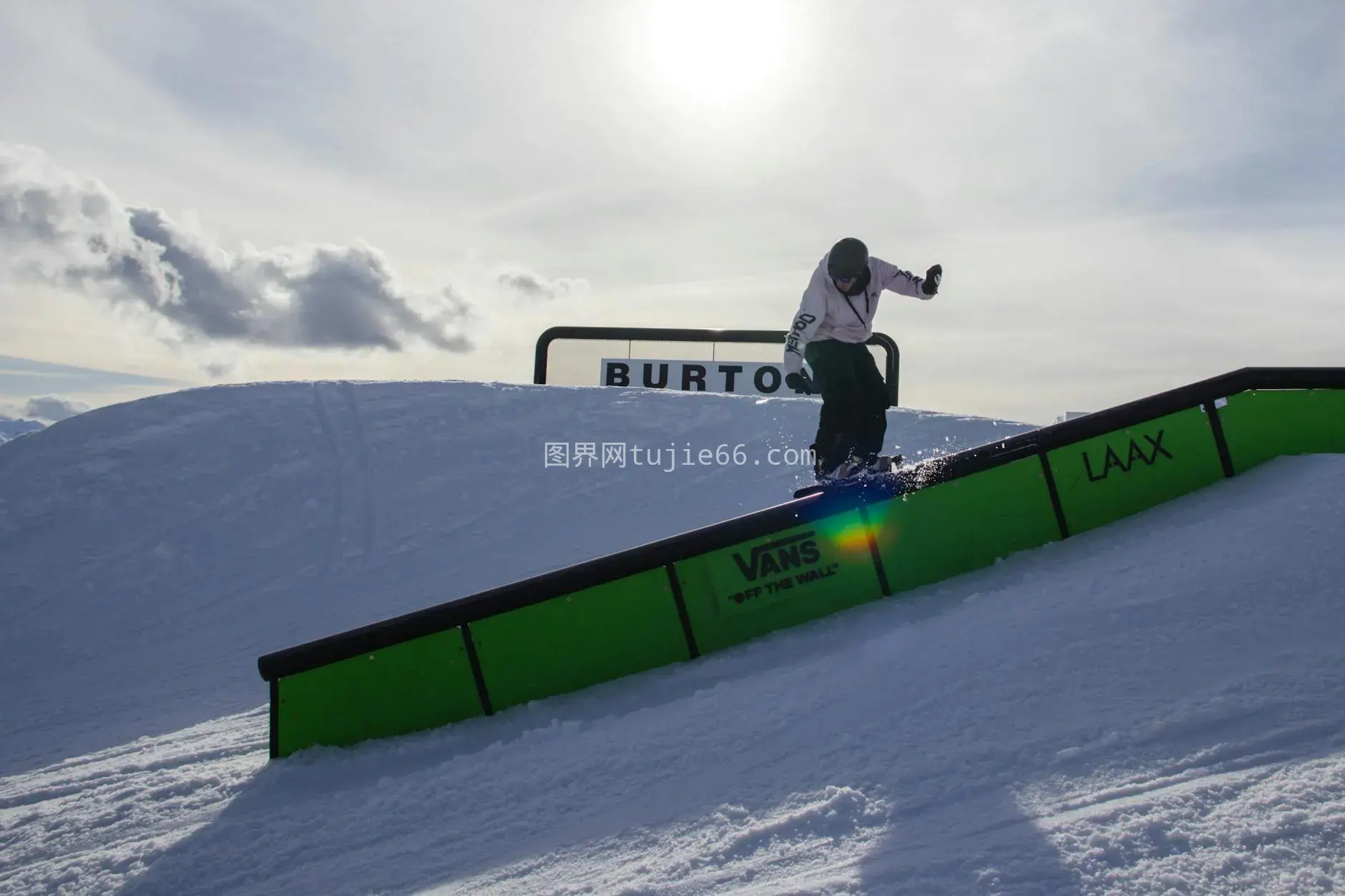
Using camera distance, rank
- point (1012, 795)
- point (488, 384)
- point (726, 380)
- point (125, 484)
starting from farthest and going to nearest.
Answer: point (726, 380)
point (488, 384)
point (125, 484)
point (1012, 795)

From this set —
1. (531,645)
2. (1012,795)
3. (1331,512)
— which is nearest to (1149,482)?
(1331,512)

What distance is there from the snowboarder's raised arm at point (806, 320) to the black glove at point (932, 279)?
656mm

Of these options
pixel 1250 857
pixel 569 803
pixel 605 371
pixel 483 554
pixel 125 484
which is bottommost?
pixel 1250 857

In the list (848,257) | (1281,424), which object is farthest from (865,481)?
(1281,424)

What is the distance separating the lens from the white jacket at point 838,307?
5.46 m

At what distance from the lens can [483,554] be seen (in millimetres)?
8195

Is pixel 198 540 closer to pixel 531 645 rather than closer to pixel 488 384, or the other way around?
pixel 488 384

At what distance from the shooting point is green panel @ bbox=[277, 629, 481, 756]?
14.4ft

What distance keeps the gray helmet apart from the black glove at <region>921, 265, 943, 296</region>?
1.52 feet

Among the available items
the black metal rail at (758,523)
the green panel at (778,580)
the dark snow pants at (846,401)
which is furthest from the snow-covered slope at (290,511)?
the green panel at (778,580)

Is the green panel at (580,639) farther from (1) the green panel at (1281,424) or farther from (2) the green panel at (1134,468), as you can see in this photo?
(1) the green panel at (1281,424)

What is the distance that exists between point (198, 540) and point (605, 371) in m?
8.51

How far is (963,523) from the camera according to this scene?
4.91m

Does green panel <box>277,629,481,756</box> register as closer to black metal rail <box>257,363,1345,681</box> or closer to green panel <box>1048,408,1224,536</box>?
black metal rail <box>257,363,1345,681</box>
